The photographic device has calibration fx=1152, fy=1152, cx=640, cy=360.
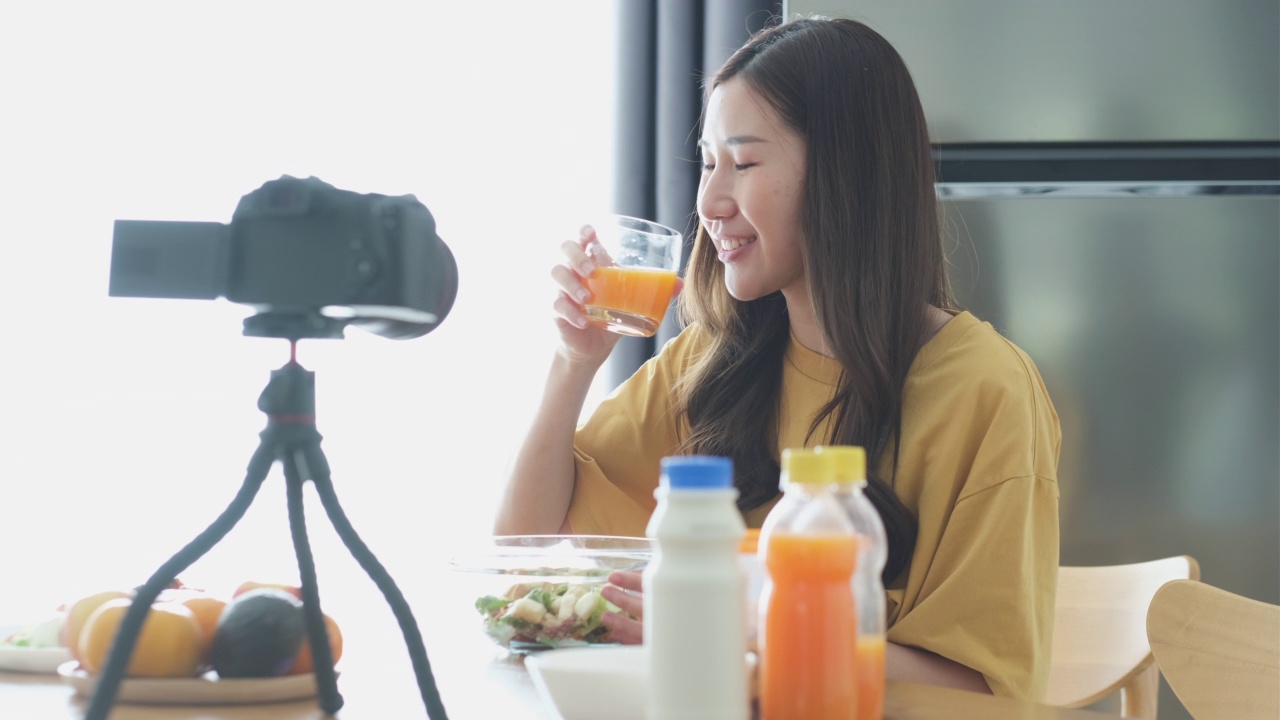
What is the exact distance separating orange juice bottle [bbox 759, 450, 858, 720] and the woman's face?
0.95m

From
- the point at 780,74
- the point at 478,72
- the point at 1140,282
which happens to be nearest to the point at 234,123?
the point at 478,72

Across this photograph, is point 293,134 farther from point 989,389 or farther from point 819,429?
point 989,389

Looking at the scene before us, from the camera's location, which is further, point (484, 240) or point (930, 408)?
point (484, 240)

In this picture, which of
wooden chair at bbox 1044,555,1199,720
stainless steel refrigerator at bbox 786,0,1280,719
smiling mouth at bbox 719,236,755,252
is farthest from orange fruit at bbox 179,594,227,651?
stainless steel refrigerator at bbox 786,0,1280,719

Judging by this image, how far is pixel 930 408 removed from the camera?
1.35 meters

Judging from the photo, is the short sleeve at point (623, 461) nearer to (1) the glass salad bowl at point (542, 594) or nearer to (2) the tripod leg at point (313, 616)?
(1) the glass salad bowl at point (542, 594)

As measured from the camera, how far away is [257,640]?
782 millimetres

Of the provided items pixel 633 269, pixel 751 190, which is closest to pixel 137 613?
pixel 633 269

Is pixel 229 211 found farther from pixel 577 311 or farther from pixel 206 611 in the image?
pixel 206 611

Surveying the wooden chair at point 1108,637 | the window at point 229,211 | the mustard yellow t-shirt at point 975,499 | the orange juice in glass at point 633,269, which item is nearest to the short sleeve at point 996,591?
the mustard yellow t-shirt at point 975,499

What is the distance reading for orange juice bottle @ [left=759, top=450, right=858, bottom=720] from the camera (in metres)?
0.57

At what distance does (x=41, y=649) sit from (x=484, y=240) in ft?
4.60

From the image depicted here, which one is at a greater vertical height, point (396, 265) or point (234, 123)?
point (234, 123)

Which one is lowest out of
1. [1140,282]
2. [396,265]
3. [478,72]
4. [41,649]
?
[41,649]
